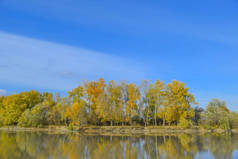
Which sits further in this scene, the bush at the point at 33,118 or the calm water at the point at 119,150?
the bush at the point at 33,118

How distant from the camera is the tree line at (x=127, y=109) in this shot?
54719 mm

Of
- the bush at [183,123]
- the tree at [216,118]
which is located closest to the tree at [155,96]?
the bush at [183,123]

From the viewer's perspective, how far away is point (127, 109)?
55125 mm

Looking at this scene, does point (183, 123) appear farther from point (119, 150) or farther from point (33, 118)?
point (33, 118)

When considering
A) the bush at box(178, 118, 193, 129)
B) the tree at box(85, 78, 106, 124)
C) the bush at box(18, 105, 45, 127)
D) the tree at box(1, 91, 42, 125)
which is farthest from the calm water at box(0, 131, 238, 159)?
the tree at box(1, 91, 42, 125)

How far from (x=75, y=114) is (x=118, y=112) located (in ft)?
35.3

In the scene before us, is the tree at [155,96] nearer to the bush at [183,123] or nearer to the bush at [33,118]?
the bush at [183,123]

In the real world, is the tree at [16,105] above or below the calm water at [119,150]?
above

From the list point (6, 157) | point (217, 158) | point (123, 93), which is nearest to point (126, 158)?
point (217, 158)

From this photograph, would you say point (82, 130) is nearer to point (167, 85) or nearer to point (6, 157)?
point (167, 85)

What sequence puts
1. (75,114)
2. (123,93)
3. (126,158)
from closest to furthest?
1. (126,158)
2. (75,114)
3. (123,93)

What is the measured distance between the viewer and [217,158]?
1628cm

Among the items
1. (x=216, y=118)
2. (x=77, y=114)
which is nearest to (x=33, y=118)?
(x=77, y=114)

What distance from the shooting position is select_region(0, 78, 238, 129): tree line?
180 ft
